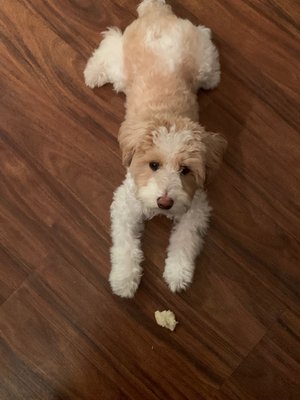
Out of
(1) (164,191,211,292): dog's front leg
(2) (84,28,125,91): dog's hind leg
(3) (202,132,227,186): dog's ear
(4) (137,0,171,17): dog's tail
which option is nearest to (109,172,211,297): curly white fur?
(1) (164,191,211,292): dog's front leg

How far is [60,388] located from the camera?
66.0 inches

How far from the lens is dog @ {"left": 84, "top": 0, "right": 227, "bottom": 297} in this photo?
55.1 inches

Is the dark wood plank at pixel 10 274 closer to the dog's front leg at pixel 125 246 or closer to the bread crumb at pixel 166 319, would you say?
the dog's front leg at pixel 125 246

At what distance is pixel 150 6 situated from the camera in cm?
183

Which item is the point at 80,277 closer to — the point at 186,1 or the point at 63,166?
the point at 63,166

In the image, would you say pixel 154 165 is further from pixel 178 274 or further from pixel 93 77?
pixel 93 77

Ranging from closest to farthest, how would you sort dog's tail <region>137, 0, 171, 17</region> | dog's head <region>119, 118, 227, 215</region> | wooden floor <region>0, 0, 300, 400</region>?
1. dog's head <region>119, 118, 227, 215</region>
2. wooden floor <region>0, 0, 300, 400</region>
3. dog's tail <region>137, 0, 171, 17</region>

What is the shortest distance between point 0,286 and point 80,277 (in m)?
0.29

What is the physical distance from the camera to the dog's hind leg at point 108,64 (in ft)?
6.05

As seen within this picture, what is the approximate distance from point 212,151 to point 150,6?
73 cm

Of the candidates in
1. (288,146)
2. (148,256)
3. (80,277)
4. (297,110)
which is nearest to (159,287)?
(148,256)

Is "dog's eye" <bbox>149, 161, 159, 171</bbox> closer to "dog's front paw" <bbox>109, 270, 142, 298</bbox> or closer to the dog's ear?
the dog's ear

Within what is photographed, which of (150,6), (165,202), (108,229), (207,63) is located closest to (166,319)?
(108,229)

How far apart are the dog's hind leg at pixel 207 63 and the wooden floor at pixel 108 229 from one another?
52 mm
